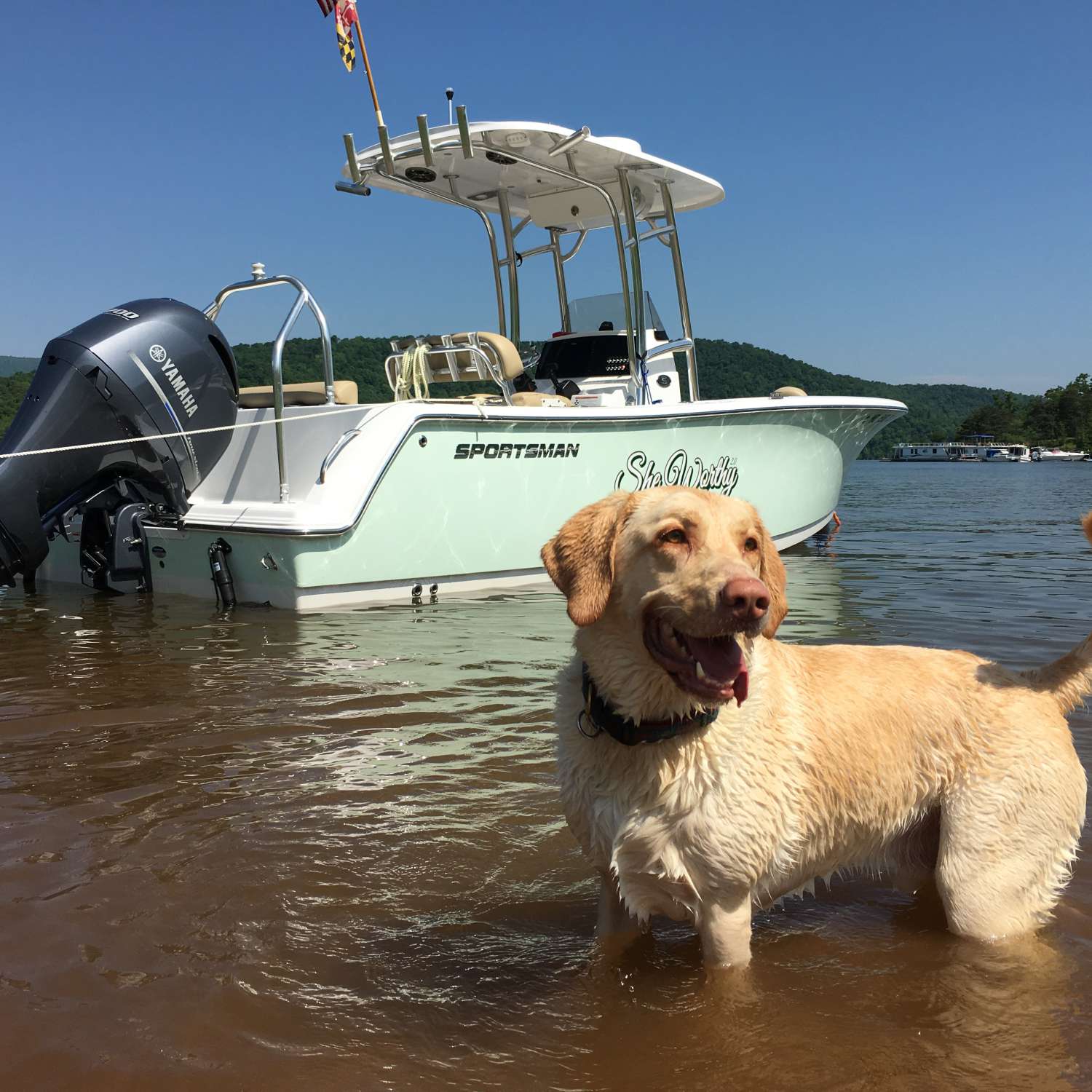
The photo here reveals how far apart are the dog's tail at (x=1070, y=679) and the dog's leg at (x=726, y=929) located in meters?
1.24

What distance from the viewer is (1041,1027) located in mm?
2834

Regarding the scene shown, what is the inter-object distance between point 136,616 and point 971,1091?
8107 millimetres

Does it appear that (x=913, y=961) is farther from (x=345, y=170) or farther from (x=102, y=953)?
(x=345, y=170)

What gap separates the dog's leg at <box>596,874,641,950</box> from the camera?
3.14 m

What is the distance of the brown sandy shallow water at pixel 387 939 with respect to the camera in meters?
2.65

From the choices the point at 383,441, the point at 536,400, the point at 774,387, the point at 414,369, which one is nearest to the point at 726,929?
the point at 383,441

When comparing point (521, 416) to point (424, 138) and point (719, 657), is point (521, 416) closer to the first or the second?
point (424, 138)

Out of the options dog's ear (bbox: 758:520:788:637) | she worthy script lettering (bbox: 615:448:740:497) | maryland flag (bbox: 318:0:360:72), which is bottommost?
dog's ear (bbox: 758:520:788:637)

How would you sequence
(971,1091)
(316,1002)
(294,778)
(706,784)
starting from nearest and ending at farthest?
(971,1091), (706,784), (316,1002), (294,778)

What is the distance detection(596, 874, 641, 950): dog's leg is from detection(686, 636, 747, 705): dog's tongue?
893mm

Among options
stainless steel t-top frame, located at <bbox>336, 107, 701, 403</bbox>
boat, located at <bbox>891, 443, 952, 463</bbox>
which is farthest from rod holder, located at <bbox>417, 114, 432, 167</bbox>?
boat, located at <bbox>891, 443, 952, 463</bbox>

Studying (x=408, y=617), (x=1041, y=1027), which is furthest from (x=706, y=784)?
(x=408, y=617)

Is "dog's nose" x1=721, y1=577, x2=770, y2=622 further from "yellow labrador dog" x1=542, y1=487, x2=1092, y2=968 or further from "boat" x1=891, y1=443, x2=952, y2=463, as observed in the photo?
"boat" x1=891, y1=443, x2=952, y2=463

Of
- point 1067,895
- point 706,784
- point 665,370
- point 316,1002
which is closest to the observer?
point 706,784
